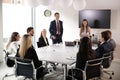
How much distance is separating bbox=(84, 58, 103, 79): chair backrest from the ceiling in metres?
3.39

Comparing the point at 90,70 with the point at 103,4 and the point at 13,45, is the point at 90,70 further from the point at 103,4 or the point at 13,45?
the point at 103,4

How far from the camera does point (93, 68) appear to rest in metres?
Answer: 3.67

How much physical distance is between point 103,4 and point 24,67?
4.04m

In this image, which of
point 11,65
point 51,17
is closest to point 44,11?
point 51,17

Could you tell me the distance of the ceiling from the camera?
21.5 ft

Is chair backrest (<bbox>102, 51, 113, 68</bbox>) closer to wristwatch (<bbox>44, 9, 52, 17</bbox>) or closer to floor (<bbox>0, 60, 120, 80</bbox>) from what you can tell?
floor (<bbox>0, 60, 120, 80</bbox>)

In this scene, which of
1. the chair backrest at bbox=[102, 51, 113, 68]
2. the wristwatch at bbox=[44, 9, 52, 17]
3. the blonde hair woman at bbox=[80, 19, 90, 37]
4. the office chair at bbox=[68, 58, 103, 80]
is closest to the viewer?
the office chair at bbox=[68, 58, 103, 80]

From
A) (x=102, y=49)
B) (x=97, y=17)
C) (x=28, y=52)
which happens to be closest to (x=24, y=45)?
(x=28, y=52)

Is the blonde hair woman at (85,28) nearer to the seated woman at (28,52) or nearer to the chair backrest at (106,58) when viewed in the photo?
the chair backrest at (106,58)

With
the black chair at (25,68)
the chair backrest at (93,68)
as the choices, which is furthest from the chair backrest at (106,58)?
the black chair at (25,68)

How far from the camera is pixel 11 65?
4.36 m

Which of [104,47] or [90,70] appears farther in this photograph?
[104,47]

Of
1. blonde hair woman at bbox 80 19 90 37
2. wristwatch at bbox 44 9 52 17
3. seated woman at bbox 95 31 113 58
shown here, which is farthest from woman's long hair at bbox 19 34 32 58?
wristwatch at bbox 44 9 52 17

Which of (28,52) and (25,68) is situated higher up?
(28,52)
